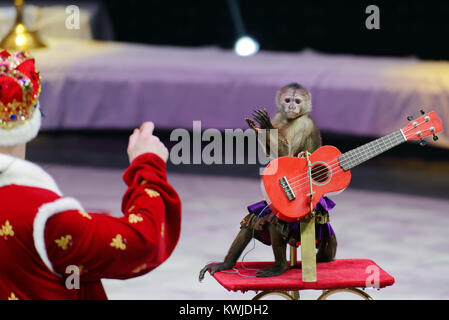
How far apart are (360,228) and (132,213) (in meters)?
3.16

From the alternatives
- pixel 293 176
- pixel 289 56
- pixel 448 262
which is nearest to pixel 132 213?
pixel 293 176

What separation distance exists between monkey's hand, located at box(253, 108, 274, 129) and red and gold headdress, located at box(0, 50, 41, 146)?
1047 mm

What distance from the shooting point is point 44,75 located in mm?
6168

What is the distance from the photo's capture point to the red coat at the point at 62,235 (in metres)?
1.65

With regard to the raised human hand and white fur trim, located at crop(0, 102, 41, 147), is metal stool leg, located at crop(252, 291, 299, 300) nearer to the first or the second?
the raised human hand

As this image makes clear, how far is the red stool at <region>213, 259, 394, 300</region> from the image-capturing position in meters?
2.67

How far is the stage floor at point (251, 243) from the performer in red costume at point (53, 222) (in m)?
1.89

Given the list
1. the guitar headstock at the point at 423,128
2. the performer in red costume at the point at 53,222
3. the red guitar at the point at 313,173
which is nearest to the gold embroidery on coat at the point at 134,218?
the performer in red costume at the point at 53,222

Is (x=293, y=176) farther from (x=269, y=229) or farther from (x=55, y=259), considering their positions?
(x=55, y=259)

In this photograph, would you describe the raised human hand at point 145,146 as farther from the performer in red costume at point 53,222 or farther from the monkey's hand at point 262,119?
the monkey's hand at point 262,119

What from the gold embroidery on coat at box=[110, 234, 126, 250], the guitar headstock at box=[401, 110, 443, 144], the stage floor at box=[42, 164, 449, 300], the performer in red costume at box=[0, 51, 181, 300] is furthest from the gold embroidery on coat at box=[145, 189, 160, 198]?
the stage floor at box=[42, 164, 449, 300]

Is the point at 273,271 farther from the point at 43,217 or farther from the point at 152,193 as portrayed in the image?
the point at 43,217

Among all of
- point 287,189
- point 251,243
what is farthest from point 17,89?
point 251,243

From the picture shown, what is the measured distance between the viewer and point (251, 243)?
14.5ft
